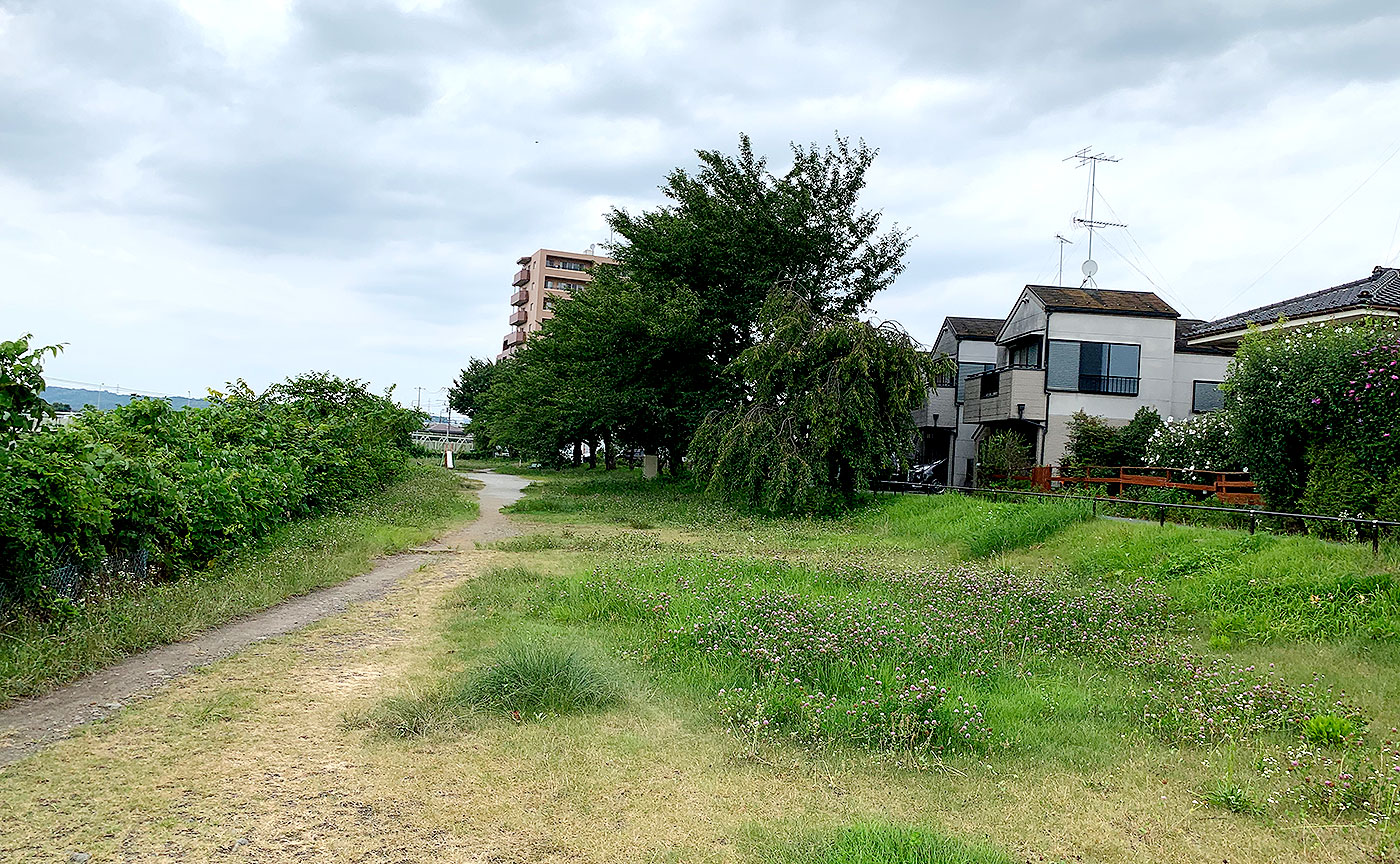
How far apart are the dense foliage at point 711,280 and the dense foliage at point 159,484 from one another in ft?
31.3

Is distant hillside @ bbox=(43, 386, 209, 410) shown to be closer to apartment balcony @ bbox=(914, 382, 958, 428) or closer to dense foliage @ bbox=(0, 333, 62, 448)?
dense foliage @ bbox=(0, 333, 62, 448)

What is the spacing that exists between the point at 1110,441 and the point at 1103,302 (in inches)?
213

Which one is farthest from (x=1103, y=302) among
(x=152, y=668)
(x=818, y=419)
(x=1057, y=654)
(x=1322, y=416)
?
(x=152, y=668)

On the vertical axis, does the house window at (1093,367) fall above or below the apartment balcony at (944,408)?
above

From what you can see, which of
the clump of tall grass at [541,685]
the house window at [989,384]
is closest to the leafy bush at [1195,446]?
the house window at [989,384]

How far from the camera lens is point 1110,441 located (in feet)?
86.5

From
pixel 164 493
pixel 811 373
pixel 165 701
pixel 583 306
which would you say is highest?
pixel 583 306

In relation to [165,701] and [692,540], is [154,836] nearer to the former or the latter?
[165,701]

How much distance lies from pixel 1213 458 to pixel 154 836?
20.7 metres

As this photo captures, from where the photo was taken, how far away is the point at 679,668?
702 centimetres

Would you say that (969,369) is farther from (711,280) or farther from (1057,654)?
(1057,654)

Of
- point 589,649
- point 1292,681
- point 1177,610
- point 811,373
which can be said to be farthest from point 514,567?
point 811,373

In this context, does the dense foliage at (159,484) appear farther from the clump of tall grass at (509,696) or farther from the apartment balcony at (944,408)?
the apartment balcony at (944,408)

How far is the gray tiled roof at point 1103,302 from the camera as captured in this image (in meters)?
28.4
